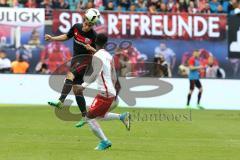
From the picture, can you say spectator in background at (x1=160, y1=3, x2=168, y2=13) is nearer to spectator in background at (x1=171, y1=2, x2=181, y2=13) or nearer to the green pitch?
spectator in background at (x1=171, y1=2, x2=181, y2=13)

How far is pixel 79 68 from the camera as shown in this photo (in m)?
18.5

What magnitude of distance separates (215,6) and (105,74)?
66.8ft

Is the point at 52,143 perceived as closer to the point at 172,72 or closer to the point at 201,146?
the point at 201,146

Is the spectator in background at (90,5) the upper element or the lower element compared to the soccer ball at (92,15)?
lower

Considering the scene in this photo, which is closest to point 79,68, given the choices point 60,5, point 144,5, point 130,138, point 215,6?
point 130,138

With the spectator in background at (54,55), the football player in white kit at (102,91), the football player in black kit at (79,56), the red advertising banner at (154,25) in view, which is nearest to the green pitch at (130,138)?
the football player in white kit at (102,91)

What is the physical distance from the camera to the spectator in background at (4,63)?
3033 centimetres

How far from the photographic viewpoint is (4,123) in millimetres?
20234

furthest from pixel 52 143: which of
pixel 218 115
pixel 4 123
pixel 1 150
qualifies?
pixel 218 115

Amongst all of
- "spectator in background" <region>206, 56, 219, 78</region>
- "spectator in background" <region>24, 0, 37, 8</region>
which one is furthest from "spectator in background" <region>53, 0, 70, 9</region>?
"spectator in background" <region>206, 56, 219, 78</region>

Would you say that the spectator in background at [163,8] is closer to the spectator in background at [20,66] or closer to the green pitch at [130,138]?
the spectator in background at [20,66]

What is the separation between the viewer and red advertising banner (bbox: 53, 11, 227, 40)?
3136 cm

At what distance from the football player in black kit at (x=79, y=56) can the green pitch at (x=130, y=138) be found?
871mm

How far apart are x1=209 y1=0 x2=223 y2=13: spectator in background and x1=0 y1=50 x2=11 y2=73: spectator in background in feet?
31.8
